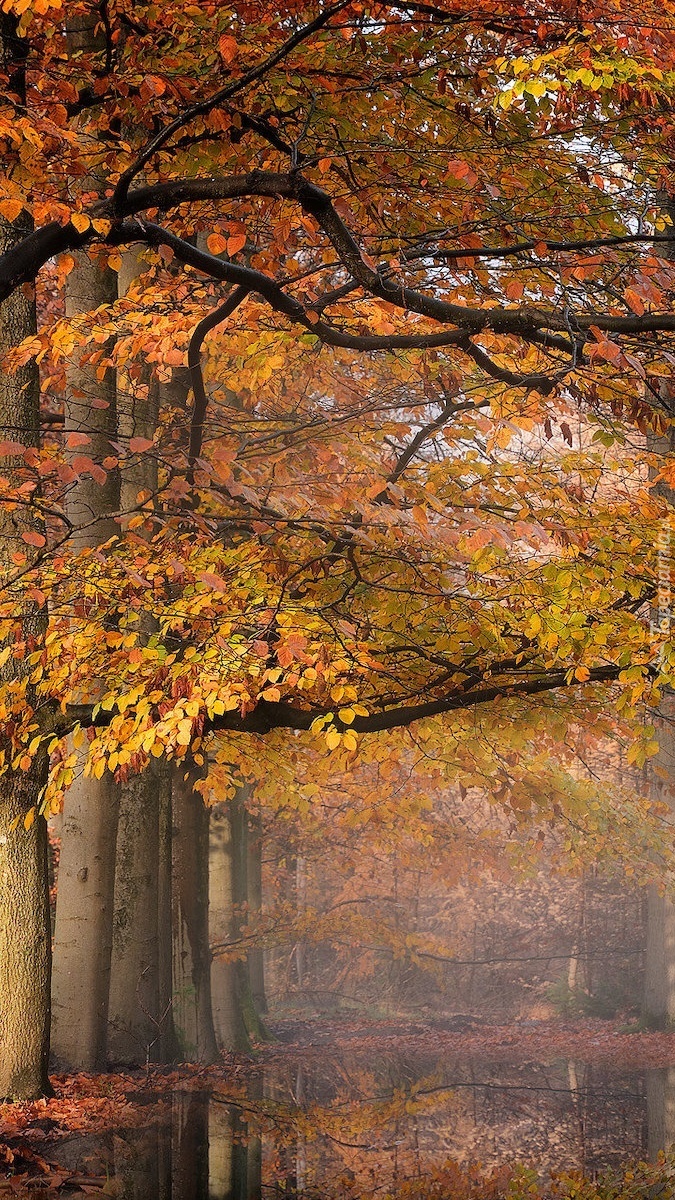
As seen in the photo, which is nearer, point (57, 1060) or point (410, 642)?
point (410, 642)

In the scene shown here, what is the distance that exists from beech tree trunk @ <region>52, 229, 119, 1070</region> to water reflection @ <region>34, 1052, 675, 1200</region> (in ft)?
3.36

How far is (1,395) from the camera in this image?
9.61m

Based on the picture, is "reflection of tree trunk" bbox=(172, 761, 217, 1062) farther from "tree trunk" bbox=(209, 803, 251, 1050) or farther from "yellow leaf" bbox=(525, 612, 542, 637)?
"yellow leaf" bbox=(525, 612, 542, 637)

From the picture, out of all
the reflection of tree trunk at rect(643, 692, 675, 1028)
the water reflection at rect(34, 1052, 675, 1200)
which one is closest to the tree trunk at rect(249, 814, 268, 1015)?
the water reflection at rect(34, 1052, 675, 1200)

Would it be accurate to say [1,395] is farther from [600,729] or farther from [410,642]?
[600,729]

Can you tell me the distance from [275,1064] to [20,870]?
8.51 metres

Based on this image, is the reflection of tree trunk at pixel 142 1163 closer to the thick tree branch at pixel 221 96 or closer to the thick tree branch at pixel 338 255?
the thick tree branch at pixel 338 255

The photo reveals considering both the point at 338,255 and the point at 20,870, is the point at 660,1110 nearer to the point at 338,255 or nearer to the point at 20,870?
the point at 20,870

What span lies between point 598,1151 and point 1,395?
841cm

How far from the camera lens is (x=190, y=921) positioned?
47.5ft

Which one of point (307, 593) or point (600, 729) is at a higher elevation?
point (307, 593)

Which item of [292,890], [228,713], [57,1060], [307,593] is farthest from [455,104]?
[292,890]

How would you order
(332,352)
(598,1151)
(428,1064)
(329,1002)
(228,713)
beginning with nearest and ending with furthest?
(228,713), (598,1151), (332,352), (428,1064), (329,1002)

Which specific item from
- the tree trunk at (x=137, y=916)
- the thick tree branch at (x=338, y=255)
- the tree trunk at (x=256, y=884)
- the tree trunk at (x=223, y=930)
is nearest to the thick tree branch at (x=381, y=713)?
the tree trunk at (x=137, y=916)
